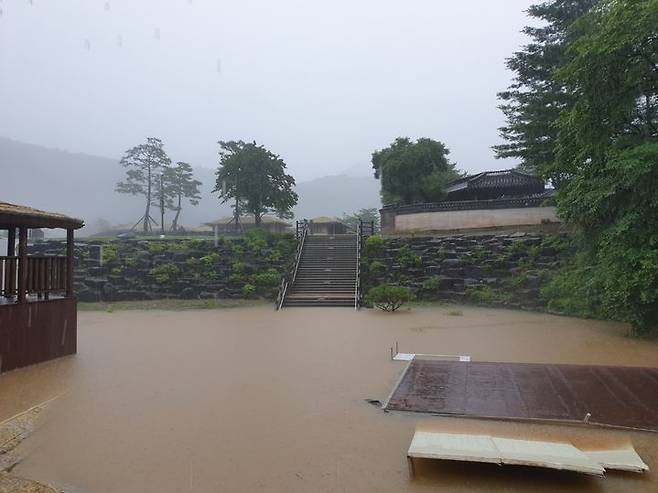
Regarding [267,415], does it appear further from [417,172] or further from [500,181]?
[500,181]

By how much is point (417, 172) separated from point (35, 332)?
22.2m

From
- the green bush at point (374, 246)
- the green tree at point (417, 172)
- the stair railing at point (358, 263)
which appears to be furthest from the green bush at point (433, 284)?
the green tree at point (417, 172)

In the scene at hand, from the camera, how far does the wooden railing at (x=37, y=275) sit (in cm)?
905

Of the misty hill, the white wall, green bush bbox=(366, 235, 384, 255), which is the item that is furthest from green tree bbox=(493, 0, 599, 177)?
the misty hill

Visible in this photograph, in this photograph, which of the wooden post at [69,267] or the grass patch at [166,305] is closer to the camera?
the wooden post at [69,267]

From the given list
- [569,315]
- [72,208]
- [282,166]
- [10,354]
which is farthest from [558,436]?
[72,208]

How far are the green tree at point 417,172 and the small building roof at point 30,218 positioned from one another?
20665mm

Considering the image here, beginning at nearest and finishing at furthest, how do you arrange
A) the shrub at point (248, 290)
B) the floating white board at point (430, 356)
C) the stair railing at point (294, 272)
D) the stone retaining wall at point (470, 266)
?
the floating white board at point (430, 356) < the stone retaining wall at point (470, 266) < the stair railing at point (294, 272) < the shrub at point (248, 290)

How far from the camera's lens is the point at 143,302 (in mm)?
19984

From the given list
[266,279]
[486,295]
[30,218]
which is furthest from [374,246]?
[30,218]

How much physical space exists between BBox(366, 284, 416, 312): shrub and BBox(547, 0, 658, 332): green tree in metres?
6.13

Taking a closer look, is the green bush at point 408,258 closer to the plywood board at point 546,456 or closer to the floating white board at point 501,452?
the floating white board at point 501,452

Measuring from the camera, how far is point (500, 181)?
90.8 ft

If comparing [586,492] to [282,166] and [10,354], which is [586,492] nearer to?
[10,354]
